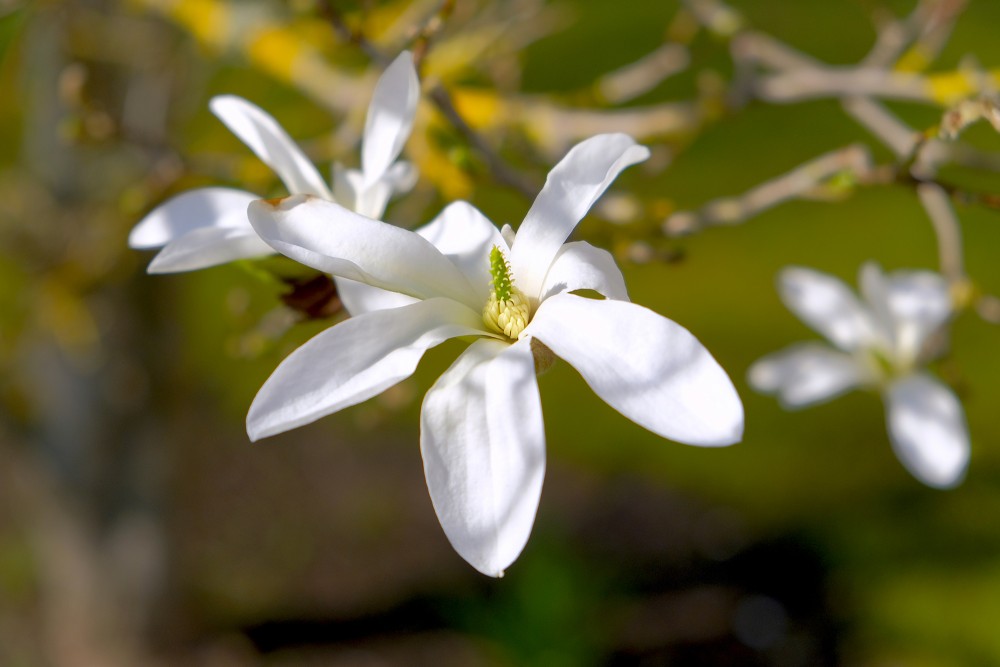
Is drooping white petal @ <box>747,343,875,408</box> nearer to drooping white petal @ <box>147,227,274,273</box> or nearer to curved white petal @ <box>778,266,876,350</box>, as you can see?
curved white petal @ <box>778,266,876,350</box>

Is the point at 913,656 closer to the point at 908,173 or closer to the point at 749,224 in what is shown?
the point at 749,224

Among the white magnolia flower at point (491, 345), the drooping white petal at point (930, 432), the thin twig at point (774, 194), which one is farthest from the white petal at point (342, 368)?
the drooping white petal at point (930, 432)

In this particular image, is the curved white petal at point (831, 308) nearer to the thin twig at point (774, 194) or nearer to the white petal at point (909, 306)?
the white petal at point (909, 306)

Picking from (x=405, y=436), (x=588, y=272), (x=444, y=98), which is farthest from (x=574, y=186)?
(x=405, y=436)

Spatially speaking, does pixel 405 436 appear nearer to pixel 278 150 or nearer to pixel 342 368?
pixel 278 150

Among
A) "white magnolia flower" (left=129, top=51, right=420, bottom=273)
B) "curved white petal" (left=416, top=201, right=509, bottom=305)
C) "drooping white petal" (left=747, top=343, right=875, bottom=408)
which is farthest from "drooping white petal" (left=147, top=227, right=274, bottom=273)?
"drooping white petal" (left=747, top=343, right=875, bottom=408)

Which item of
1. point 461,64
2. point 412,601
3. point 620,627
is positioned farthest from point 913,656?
point 461,64
